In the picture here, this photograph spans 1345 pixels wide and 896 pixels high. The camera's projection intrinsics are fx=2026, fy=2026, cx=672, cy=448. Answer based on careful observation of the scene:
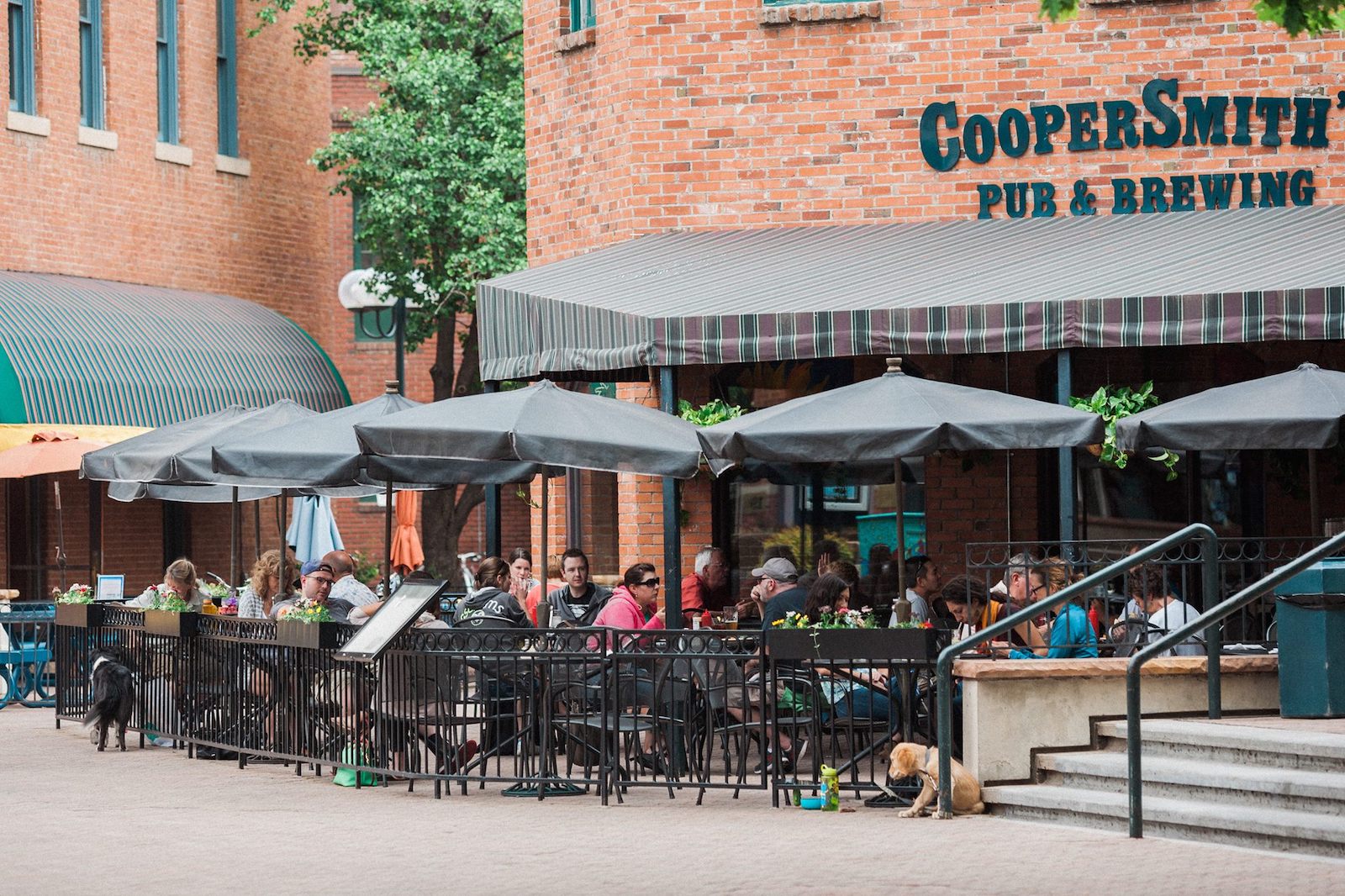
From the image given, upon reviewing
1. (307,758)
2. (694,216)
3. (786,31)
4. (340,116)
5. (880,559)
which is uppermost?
(340,116)

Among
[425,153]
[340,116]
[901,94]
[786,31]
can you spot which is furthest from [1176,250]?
[340,116]

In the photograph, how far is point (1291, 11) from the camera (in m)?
9.24

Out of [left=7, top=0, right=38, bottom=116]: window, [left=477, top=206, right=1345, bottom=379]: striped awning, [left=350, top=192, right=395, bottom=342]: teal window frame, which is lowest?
[left=477, top=206, right=1345, bottom=379]: striped awning

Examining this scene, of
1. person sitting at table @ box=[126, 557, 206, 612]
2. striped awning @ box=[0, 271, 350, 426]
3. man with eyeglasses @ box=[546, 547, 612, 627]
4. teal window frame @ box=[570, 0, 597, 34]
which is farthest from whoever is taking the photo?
striped awning @ box=[0, 271, 350, 426]

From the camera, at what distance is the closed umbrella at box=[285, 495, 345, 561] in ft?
77.1

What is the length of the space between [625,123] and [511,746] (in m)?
6.54

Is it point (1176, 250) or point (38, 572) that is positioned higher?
point (1176, 250)

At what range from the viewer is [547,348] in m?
15.4

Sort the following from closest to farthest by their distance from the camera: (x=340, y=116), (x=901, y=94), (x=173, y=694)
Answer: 1. (x=173, y=694)
2. (x=901, y=94)
3. (x=340, y=116)

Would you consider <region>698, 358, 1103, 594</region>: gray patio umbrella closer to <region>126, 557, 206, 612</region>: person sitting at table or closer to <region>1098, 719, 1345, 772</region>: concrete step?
<region>1098, 719, 1345, 772</region>: concrete step

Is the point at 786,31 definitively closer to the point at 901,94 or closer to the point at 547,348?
the point at 901,94

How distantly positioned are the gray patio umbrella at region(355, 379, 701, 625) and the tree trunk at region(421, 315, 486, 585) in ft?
48.7

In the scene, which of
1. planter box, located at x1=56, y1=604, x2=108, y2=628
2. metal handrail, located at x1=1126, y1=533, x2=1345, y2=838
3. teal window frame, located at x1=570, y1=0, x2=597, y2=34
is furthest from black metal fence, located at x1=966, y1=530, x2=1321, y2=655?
planter box, located at x1=56, y1=604, x2=108, y2=628

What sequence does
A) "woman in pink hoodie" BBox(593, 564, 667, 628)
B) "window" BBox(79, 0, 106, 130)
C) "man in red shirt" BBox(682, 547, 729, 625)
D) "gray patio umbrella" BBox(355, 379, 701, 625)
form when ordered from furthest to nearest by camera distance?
"window" BBox(79, 0, 106, 130) < "man in red shirt" BBox(682, 547, 729, 625) < "woman in pink hoodie" BBox(593, 564, 667, 628) < "gray patio umbrella" BBox(355, 379, 701, 625)
